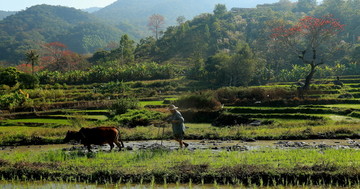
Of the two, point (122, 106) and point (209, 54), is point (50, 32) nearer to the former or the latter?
point (209, 54)

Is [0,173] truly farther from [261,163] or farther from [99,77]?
[99,77]

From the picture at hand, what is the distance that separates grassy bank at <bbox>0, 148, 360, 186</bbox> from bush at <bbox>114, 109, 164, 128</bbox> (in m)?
10.8

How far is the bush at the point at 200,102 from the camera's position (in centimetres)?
2691

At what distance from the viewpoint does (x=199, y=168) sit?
9.59m

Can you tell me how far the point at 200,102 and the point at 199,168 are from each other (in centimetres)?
1758

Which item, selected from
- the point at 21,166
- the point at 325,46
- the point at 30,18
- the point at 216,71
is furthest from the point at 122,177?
the point at 30,18

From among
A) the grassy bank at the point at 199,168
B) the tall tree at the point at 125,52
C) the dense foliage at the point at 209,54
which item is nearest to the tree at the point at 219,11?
the dense foliage at the point at 209,54

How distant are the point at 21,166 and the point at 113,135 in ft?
11.4

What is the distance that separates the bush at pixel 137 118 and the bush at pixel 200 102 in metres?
3.92

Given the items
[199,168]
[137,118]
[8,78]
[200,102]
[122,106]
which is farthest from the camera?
[8,78]

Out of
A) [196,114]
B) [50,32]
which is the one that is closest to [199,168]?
[196,114]

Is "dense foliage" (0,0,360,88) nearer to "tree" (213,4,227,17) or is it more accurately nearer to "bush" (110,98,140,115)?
"tree" (213,4,227,17)

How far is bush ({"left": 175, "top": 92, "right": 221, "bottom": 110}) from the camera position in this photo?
26906 mm

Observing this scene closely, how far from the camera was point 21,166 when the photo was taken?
10664 mm
